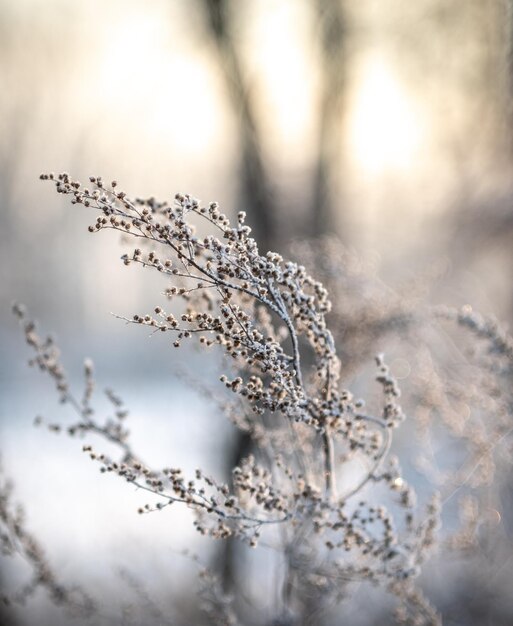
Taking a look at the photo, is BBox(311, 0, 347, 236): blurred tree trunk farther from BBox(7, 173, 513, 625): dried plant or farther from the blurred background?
BBox(7, 173, 513, 625): dried plant

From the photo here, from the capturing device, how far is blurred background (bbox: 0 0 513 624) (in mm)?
3031

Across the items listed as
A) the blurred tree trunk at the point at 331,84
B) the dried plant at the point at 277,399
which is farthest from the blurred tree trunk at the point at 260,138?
the dried plant at the point at 277,399

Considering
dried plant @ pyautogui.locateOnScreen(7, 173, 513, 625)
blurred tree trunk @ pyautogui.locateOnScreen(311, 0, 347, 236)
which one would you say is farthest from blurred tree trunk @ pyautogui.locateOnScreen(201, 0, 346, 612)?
dried plant @ pyautogui.locateOnScreen(7, 173, 513, 625)

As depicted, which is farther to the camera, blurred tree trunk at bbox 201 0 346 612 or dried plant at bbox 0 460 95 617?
blurred tree trunk at bbox 201 0 346 612

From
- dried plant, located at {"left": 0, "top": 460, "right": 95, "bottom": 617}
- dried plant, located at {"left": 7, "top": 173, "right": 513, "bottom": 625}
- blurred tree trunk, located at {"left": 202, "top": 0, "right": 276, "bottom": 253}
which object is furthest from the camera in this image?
blurred tree trunk, located at {"left": 202, "top": 0, "right": 276, "bottom": 253}

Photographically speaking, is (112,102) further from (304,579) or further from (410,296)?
(304,579)

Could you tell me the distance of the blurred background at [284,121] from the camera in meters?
3.03

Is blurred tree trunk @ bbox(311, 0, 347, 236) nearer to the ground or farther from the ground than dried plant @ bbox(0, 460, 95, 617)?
farther from the ground

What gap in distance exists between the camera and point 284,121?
3.13 metres

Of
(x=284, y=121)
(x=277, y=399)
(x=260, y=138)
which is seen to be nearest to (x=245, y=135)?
(x=260, y=138)

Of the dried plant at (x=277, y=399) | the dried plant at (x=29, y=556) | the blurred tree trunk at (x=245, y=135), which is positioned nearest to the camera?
the dried plant at (x=277, y=399)

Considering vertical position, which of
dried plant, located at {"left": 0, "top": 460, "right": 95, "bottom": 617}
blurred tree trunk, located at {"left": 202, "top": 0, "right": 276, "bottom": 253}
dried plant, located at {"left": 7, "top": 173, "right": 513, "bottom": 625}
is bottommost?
dried plant, located at {"left": 0, "top": 460, "right": 95, "bottom": 617}

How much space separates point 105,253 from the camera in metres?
3.73

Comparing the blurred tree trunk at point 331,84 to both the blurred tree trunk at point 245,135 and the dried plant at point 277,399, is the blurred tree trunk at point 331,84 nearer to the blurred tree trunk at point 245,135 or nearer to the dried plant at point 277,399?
the blurred tree trunk at point 245,135
